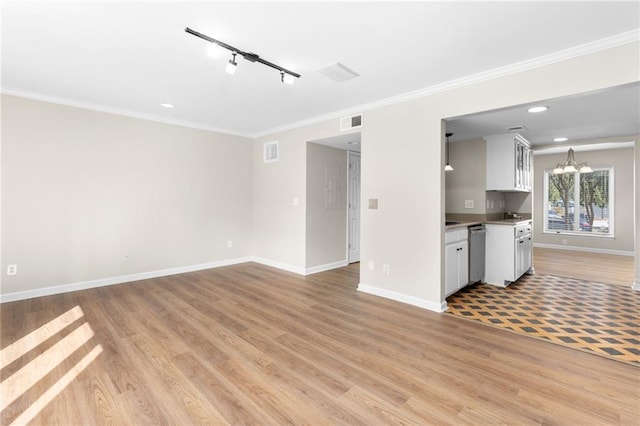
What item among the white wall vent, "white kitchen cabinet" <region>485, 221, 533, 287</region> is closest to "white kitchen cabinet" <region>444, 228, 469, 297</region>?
"white kitchen cabinet" <region>485, 221, 533, 287</region>

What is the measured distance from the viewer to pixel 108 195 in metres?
4.39

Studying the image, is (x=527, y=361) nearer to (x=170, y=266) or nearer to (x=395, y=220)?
(x=395, y=220)

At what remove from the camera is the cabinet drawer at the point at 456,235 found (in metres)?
3.74

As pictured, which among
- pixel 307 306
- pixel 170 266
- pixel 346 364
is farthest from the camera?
pixel 170 266

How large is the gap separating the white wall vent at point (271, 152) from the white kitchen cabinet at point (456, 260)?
3337mm

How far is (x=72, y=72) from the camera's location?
3.16 metres

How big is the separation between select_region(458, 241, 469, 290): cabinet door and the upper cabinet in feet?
4.56

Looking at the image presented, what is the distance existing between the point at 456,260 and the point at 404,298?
0.89 m

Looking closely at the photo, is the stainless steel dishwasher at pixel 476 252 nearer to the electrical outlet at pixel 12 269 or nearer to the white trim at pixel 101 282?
the white trim at pixel 101 282

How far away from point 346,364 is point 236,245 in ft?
13.2

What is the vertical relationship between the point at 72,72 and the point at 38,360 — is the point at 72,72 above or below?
above

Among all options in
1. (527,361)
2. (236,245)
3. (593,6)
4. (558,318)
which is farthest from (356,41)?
(236,245)

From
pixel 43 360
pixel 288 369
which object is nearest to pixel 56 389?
pixel 43 360

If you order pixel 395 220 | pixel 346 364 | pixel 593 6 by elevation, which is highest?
pixel 593 6
